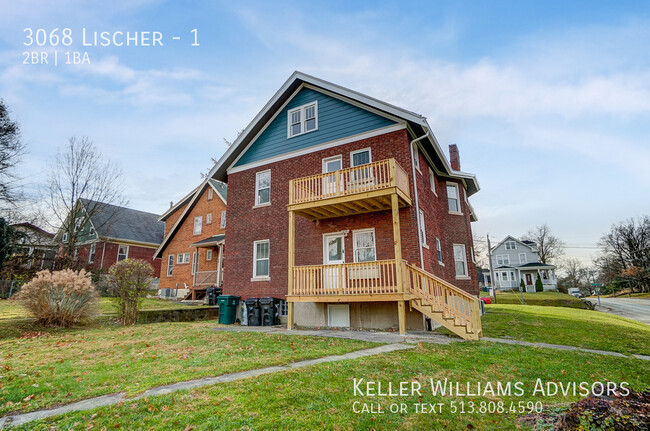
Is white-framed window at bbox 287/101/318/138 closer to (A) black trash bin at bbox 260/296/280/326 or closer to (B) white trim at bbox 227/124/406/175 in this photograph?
(B) white trim at bbox 227/124/406/175

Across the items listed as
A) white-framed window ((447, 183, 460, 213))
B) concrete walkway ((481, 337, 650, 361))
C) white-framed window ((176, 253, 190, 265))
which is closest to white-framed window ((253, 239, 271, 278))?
concrete walkway ((481, 337, 650, 361))

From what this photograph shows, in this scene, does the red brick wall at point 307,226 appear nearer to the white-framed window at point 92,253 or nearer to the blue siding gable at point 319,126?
the blue siding gable at point 319,126

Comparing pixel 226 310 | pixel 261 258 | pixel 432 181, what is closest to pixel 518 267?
pixel 432 181

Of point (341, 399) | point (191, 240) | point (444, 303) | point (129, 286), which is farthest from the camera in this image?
point (191, 240)

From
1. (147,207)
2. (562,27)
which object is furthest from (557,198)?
(147,207)

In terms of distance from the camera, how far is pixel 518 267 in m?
49.0

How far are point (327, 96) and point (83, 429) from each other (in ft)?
44.2

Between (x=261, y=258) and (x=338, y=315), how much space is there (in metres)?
4.53

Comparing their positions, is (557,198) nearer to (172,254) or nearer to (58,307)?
(172,254)

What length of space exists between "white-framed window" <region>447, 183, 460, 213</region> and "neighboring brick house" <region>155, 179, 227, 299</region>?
15.6m

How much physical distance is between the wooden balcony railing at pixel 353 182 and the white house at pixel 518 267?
1780 inches

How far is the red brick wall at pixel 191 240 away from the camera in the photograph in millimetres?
25344

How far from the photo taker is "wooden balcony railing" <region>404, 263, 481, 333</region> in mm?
9328

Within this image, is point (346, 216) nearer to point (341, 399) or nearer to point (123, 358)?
point (123, 358)
